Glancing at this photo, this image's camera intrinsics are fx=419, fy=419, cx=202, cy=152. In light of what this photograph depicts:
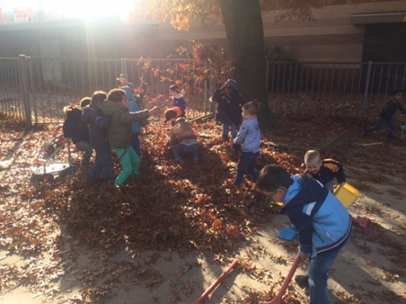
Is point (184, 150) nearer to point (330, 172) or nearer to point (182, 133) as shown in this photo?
point (182, 133)

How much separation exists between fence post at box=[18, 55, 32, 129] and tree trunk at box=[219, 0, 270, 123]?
5.22 m

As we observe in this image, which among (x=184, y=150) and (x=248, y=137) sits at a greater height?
(x=248, y=137)

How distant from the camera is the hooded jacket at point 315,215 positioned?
3.14 m

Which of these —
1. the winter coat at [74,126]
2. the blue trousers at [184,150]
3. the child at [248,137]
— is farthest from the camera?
the blue trousers at [184,150]

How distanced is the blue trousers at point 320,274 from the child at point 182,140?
433 centimetres

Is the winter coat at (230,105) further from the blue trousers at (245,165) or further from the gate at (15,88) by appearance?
the gate at (15,88)

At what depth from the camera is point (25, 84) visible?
10922 millimetres

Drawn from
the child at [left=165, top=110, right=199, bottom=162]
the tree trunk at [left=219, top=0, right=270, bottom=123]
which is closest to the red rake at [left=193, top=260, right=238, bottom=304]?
the child at [left=165, top=110, right=199, bottom=162]

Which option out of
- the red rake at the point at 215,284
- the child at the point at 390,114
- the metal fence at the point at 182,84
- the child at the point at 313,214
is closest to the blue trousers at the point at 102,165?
the red rake at the point at 215,284

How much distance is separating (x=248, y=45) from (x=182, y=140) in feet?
13.0

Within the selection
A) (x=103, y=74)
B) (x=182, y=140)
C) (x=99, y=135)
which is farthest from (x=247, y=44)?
(x=99, y=135)

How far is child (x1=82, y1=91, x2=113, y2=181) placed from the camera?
20.1 ft

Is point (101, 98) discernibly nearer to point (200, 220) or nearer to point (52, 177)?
point (52, 177)

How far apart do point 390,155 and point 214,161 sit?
374 cm
